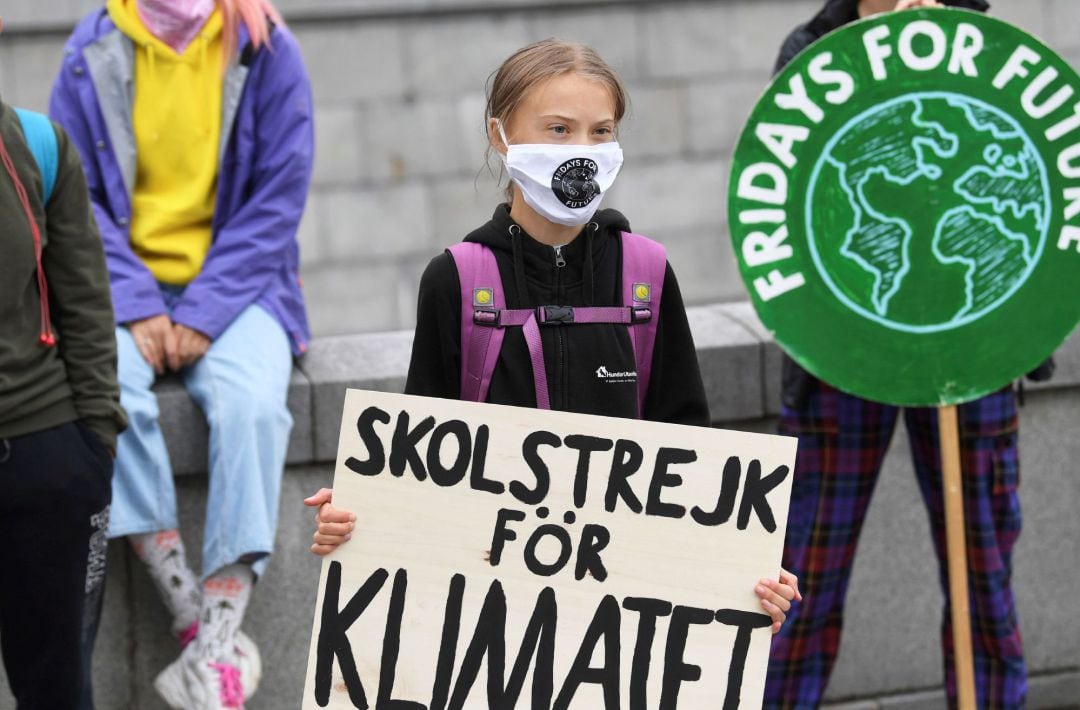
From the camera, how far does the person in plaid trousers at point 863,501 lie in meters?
4.04

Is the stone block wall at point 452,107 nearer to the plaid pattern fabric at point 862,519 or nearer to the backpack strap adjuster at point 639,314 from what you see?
the plaid pattern fabric at point 862,519

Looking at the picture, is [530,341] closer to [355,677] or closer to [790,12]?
[355,677]

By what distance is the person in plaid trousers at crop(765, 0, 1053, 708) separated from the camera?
404cm

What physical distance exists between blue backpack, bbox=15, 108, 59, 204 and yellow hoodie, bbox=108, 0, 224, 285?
31.0 inches

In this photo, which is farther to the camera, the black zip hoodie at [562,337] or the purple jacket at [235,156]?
the purple jacket at [235,156]

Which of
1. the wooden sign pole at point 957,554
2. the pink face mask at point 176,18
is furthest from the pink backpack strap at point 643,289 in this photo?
the pink face mask at point 176,18

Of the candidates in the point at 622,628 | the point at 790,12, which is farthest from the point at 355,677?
the point at 790,12

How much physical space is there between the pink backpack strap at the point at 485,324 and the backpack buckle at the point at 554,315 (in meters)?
0.01

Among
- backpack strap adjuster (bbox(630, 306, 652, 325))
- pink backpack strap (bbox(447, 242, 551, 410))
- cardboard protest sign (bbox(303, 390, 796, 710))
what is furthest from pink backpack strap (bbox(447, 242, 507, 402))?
backpack strap adjuster (bbox(630, 306, 652, 325))

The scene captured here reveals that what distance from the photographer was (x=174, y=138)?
14.2 feet

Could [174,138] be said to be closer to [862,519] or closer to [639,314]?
[639,314]

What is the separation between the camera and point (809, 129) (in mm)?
3738

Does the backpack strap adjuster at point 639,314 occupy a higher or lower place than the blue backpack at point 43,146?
lower

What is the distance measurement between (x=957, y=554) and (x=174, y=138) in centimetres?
218
